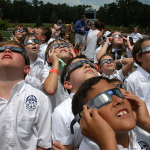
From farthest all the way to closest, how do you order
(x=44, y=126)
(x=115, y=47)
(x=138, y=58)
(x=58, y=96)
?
(x=115, y=47), (x=138, y=58), (x=58, y=96), (x=44, y=126)

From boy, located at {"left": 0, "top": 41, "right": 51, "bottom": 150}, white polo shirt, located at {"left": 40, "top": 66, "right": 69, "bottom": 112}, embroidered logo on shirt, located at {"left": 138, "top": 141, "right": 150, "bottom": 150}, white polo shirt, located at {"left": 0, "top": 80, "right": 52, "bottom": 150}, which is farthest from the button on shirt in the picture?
embroidered logo on shirt, located at {"left": 138, "top": 141, "right": 150, "bottom": 150}

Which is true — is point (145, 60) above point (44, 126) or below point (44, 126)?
above

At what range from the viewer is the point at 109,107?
4.44 ft

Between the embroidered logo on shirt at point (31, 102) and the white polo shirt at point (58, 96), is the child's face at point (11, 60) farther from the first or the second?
the white polo shirt at point (58, 96)

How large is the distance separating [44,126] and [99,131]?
860mm

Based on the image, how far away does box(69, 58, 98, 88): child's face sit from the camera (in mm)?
2162

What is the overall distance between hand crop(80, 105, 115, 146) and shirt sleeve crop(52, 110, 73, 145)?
1.89 ft

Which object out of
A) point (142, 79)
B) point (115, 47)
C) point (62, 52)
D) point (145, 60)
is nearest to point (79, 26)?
point (115, 47)

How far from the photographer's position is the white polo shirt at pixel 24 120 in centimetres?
161

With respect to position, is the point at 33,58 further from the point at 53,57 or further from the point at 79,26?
the point at 79,26

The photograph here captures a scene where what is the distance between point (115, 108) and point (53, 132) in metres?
0.86

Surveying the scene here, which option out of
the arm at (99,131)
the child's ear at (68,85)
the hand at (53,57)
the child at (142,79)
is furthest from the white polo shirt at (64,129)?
the child at (142,79)

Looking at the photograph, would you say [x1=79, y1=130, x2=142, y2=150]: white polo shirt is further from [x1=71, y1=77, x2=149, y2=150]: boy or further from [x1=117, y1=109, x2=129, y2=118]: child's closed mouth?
[x1=117, y1=109, x2=129, y2=118]: child's closed mouth

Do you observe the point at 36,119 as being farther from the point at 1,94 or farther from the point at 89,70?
the point at 89,70
